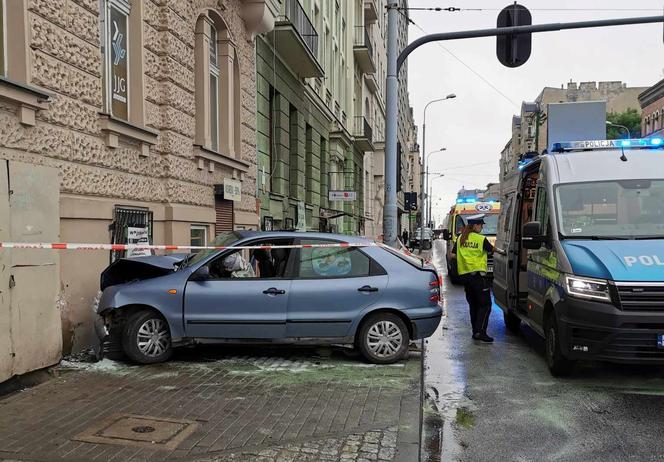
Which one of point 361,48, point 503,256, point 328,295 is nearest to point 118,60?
point 328,295

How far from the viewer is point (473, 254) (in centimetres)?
811

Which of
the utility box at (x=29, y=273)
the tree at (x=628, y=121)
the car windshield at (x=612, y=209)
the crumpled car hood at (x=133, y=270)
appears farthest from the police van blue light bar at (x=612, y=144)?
the tree at (x=628, y=121)

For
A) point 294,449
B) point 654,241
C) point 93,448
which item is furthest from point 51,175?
point 654,241

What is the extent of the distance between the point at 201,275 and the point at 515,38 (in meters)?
7.86

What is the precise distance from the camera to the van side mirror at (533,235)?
660 centimetres

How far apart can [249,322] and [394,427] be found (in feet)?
7.81

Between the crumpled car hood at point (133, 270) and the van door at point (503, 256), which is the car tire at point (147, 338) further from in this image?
the van door at point (503, 256)

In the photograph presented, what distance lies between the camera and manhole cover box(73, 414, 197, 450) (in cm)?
416

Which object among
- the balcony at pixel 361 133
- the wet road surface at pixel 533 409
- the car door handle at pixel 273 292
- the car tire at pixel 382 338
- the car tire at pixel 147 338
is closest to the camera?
the wet road surface at pixel 533 409

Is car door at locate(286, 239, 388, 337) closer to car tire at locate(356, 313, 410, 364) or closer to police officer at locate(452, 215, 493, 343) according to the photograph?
car tire at locate(356, 313, 410, 364)

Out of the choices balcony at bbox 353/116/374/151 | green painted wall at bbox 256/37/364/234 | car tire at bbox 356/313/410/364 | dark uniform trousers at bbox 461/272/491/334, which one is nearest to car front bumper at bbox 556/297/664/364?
car tire at bbox 356/313/410/364

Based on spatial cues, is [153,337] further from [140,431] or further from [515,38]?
[515,38]

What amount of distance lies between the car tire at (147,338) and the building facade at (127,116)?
786 millimetres

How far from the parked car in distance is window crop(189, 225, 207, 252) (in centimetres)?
327
